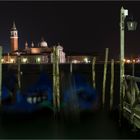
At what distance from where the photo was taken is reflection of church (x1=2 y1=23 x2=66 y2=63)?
7362 centimetres

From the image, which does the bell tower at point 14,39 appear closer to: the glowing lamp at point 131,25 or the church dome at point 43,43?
the church dome at point 43,43

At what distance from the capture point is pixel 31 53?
256ft

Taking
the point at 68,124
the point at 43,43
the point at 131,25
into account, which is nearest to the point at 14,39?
the point at 43,43

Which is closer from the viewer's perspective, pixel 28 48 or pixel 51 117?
pixel 51 117

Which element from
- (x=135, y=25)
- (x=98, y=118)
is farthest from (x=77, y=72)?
(x=135, y=25)

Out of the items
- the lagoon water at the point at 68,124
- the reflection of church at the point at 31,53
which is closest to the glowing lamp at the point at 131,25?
the lagoon water at the point at 68,124

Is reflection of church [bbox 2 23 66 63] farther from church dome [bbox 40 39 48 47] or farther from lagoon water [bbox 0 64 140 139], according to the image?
lagoon water [bbox 0 64 140 139]

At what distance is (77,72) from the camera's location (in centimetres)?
3659

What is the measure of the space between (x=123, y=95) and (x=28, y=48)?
74.6 metres

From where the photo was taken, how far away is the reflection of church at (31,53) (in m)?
73.6

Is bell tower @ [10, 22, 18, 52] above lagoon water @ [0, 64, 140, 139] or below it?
above

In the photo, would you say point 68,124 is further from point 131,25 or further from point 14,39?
point 14,39

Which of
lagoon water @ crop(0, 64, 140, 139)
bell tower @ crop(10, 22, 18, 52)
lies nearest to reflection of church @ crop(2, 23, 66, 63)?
bell tower @ crop(10, 22, 18, 52)

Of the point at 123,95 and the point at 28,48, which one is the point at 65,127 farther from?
the point at 28,48
